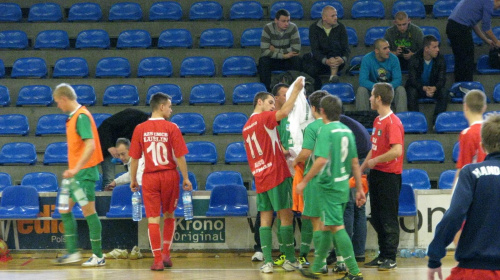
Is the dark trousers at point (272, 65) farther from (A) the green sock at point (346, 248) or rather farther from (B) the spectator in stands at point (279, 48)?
(A) the green sock at point (346, 248)

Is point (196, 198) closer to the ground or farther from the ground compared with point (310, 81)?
closer to the ground

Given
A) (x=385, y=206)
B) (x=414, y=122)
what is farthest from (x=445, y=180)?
(x=385, y=206)

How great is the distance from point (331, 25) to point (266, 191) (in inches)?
212

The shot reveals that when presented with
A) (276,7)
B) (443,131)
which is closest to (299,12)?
(276,7)

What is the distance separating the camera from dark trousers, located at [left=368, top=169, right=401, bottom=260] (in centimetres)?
812

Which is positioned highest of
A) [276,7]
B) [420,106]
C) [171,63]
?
[276,7]

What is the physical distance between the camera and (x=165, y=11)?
49.1 ft

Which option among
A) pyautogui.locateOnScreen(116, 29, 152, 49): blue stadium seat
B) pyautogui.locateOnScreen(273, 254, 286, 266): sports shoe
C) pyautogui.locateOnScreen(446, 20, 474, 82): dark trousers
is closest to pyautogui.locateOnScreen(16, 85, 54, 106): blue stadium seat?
Answer: pyautogui.locateOnScreen(116, 29, 152, 49): blue stadium seat

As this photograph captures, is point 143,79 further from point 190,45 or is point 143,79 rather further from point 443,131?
point 443,131

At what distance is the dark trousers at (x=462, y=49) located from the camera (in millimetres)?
12508

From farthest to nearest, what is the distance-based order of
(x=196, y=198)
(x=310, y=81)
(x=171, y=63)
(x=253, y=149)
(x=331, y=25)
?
(x=171, y=63)
(x=331, y=25)
(x=310, y=81)
(x=196, y=198)
(x=253, y=149)

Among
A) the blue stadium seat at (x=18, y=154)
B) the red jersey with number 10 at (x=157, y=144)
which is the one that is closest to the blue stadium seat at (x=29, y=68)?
the blue stadium seat at (x=18, y=154)

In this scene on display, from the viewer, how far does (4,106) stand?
1318 cm

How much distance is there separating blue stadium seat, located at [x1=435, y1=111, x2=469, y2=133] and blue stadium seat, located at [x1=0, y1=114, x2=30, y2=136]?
681cm
